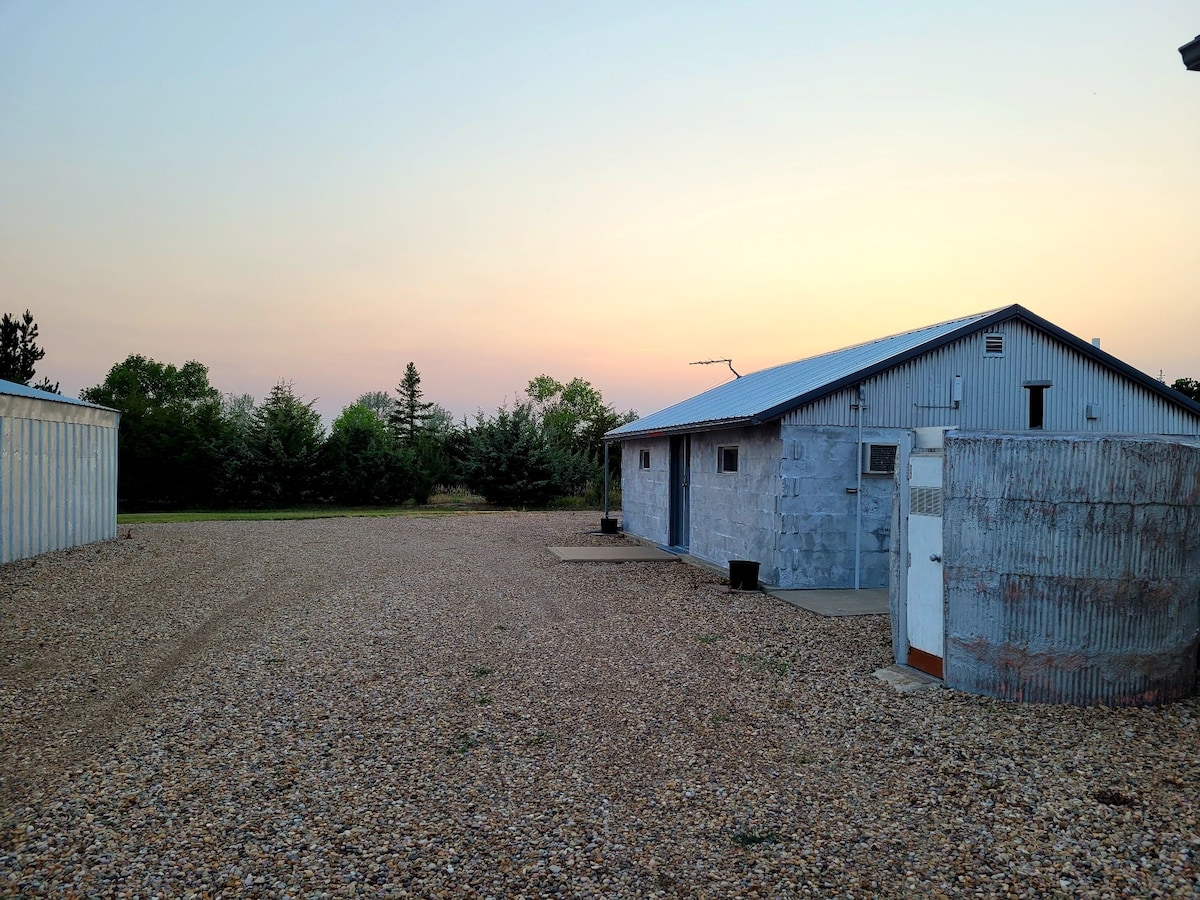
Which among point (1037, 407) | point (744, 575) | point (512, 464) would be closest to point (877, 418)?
point (1037, 407)

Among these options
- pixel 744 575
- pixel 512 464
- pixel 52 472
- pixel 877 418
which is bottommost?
pixel 744 575

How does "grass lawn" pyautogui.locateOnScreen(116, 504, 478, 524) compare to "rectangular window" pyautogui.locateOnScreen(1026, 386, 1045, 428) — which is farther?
"grass lawn" pyautogui.locateOnScreen(116, 504, 478, 524)

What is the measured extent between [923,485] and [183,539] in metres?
16.4

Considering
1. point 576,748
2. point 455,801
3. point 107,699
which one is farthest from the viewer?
point 107,699

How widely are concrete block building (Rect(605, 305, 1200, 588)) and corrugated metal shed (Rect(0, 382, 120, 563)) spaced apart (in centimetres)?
1158

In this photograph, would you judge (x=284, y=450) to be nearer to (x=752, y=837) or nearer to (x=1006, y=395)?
(x=1006, y=395)

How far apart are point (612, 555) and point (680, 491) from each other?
2.16 meters

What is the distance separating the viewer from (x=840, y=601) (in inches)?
376

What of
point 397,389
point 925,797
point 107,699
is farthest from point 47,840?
point 397,389

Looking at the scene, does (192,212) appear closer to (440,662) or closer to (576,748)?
(440,662)

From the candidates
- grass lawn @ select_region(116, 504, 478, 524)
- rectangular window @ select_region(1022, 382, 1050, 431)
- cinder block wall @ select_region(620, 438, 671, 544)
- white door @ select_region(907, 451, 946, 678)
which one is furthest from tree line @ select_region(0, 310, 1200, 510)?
white door @ select_region(907, 451, 946, 678)

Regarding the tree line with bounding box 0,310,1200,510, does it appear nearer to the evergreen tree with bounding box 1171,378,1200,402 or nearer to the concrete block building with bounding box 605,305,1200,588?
the concrete block building with bounding box 605,305,1200,588

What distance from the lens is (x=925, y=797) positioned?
399 centimetres

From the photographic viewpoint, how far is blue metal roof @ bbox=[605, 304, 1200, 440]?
405 inches
